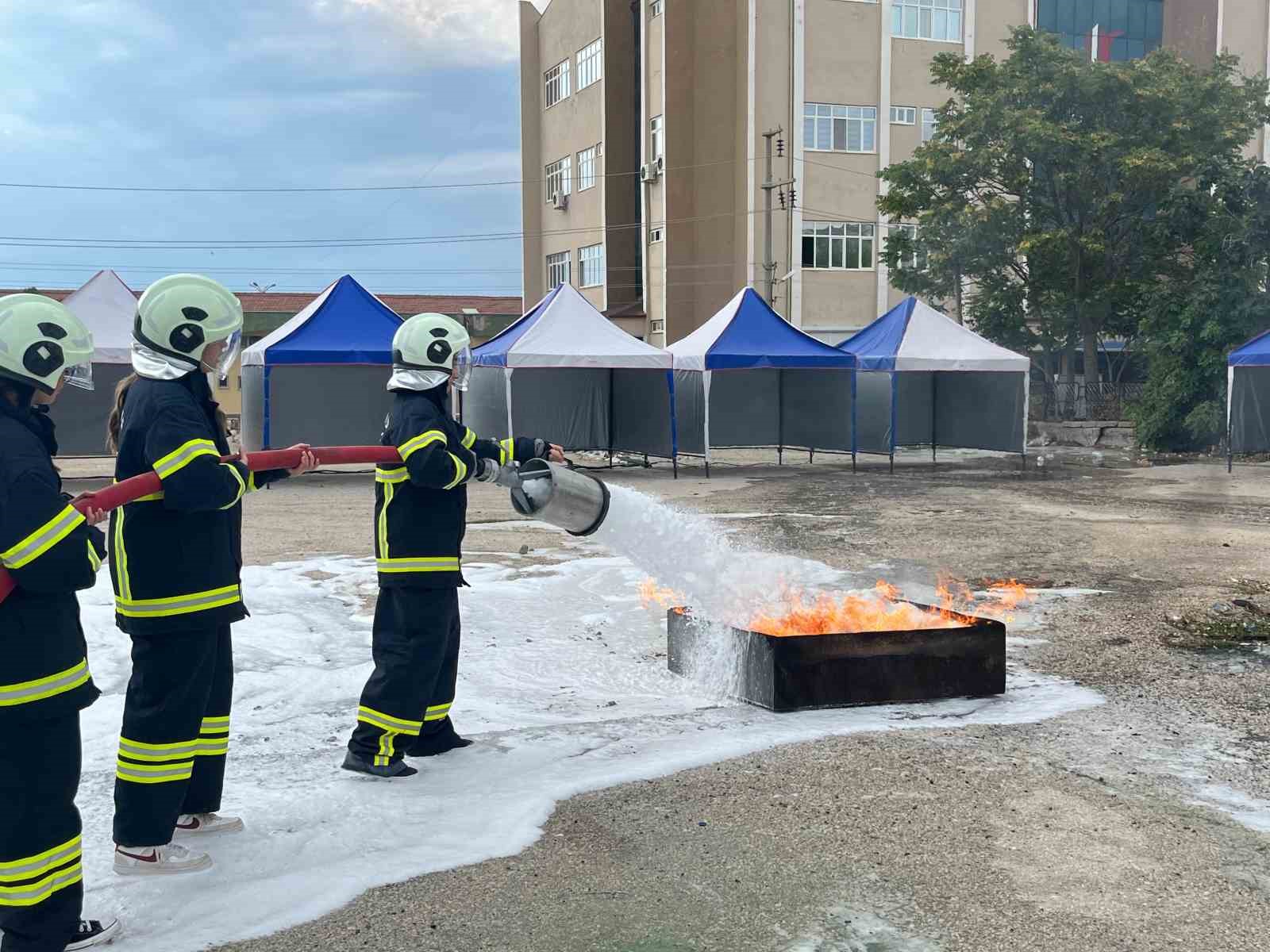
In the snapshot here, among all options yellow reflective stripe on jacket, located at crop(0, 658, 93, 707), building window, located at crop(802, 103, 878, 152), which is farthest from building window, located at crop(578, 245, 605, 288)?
yellow reflective stripe on jacket, located at crop(0, 658, 93, 707)

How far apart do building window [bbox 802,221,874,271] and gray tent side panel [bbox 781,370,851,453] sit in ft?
51.6

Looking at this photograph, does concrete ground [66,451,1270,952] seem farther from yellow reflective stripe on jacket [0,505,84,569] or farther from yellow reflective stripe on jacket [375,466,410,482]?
yellow reflective stripe on jacket [375,466,410,482]

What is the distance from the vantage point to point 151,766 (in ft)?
12.0

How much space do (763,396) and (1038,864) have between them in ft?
64.0

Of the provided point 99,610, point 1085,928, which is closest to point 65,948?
point 1085,928

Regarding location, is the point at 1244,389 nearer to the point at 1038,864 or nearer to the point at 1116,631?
the point at 1116,631

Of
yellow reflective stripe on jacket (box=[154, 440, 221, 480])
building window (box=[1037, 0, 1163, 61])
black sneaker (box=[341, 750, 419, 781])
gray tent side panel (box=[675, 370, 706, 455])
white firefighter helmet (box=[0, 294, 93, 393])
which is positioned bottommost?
black sneaker (box=[341, 750, 419, 781])

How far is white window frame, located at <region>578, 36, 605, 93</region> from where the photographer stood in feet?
140

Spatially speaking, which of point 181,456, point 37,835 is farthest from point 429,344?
point 37,835

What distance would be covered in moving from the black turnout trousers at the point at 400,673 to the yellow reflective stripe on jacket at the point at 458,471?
45cm

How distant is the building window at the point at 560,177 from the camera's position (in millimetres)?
46156

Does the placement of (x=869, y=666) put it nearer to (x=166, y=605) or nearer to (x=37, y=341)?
(x=166, y=605)

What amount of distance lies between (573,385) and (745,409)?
11.2 feet

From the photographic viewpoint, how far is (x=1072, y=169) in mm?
28969
